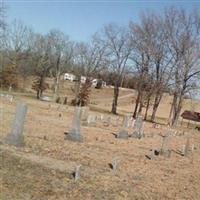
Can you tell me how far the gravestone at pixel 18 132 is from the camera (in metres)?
14.0

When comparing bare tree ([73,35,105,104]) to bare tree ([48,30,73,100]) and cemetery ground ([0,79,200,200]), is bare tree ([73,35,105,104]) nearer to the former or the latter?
bare tree ([48,30,73,100])

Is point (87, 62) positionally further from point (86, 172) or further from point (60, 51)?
point (86, 172)

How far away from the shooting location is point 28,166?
11.3 meters

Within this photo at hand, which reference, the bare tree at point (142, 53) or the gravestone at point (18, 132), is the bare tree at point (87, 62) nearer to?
the bare tree at point (142, 53)

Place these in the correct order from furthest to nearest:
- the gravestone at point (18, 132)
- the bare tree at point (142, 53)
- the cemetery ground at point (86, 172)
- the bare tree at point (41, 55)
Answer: the bare tree at point (41, 55), the bare tree at point (142, 53), the gravestone at point (18, 132), the cemetery ground at point (86, 172)

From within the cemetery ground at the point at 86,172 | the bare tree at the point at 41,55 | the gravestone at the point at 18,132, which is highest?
the bare tree at the point at 41,55

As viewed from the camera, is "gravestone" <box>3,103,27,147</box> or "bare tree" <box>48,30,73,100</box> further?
"bare tree" <box>48,30,73,100</box>

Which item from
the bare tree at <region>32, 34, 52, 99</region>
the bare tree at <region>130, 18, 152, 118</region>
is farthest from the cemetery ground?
the bare tree at <region>32, 34, 52, 99</region>

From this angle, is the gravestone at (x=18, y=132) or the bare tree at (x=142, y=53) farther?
the bare tree at (x=142, y=53)

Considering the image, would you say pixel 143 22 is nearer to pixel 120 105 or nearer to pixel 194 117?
pixel 194 117

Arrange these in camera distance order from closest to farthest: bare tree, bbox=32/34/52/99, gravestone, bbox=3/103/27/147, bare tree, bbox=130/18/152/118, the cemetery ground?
the cemetery ground, gravestone, bbox=3/103/27/147, bare tree, bbox=130/18/152/118, bare tree, bbox=32/34/52/99

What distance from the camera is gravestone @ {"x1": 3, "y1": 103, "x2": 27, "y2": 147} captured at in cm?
1402

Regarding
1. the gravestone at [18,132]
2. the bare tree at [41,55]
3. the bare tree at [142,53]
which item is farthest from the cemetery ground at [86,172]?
the bare tree at [41,55]

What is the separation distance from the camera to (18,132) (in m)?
14.2
